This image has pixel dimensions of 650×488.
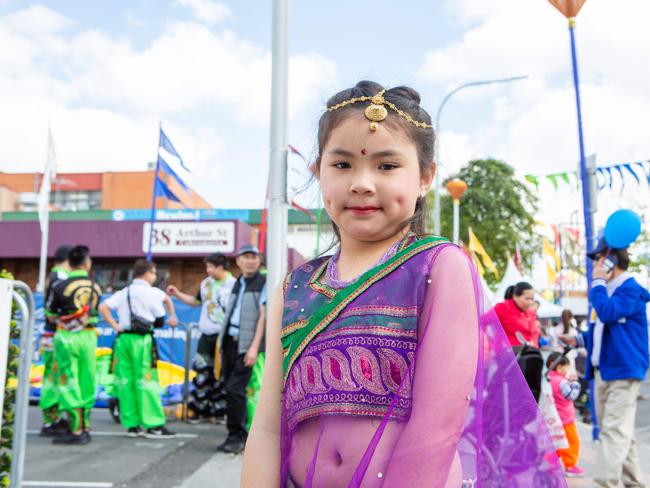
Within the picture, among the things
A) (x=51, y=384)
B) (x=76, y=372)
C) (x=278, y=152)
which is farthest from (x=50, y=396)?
(x=278, y=152)

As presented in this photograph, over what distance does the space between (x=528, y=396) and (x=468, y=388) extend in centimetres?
22

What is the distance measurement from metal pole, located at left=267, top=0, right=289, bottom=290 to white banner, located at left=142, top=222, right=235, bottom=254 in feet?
61.5

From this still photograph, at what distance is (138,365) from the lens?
643 centimetres

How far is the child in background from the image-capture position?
5.29 m

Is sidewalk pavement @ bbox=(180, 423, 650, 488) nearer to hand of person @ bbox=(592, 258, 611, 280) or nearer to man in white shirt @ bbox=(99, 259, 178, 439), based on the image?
man in white shirt @ bbox=(99, 259, 178, 439)

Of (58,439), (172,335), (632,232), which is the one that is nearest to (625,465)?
(632,232)

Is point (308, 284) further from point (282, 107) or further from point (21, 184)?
point (21, 184)

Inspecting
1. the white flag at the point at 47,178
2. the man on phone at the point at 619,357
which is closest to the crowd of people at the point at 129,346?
the man on phone at the point at 619,357

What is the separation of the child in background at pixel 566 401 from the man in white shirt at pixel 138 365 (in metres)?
3.77

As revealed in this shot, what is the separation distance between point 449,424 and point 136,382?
585 cm

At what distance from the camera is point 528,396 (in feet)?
4.22

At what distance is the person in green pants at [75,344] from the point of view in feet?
19.9

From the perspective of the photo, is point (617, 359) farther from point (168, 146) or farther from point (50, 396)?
point (168, 146)

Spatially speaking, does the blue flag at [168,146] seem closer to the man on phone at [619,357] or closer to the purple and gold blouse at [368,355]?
the man on phone at [619,357]
